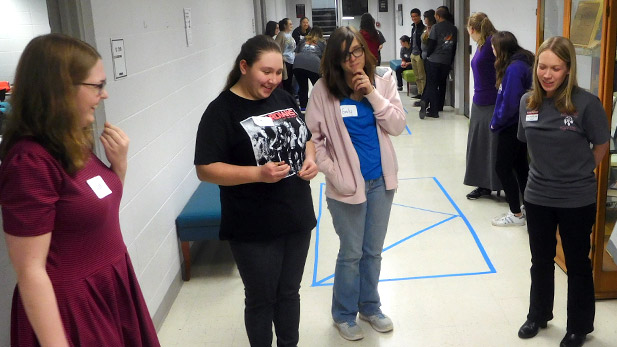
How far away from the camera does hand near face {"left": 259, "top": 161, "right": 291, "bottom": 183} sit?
2.14 metres

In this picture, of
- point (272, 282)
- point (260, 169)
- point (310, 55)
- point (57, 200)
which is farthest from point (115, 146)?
point (310, 55)

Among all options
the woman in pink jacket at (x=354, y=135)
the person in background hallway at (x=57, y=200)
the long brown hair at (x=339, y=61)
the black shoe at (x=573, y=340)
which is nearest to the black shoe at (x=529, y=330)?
the black shoe at (x=573, y=340)

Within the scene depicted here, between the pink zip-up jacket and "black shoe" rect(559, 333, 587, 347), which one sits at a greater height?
the pink zip-up jacket

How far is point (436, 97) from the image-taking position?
9.23m

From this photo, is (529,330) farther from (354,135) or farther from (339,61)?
(339,61)

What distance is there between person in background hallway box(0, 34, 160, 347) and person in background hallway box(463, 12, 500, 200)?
3.93 m

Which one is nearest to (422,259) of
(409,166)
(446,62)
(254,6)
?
(409,166)

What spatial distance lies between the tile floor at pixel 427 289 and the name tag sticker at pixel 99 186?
1752 mm

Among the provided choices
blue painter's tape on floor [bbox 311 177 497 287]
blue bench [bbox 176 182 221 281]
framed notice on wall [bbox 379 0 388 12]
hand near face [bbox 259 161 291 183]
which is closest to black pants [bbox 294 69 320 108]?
blue painter's tape on floor [bbox 311 177 497 287]

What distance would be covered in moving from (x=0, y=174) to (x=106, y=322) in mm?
517

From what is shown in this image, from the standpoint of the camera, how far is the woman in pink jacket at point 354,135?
276 centimetres

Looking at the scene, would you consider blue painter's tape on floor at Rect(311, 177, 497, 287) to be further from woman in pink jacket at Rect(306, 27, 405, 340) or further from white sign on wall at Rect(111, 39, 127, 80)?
white sign on wall at Rect(111, 39, 127, 80)

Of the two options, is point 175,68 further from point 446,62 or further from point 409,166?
point 446,62

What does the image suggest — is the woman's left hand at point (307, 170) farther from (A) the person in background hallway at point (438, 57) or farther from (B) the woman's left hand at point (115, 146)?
(A) the person in background hallway at point (438, 57)
